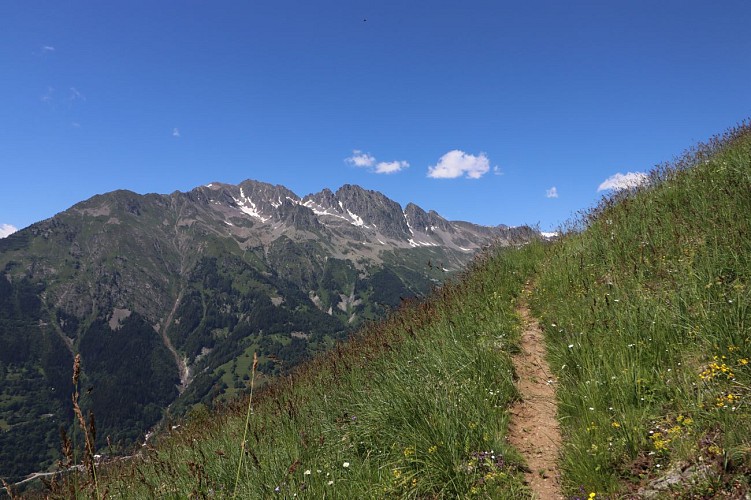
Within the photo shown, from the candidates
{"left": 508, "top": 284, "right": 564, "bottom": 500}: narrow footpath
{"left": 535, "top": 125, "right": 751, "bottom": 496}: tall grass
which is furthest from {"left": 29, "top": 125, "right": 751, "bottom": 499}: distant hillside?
{"left": 508, "top": 284, "right": 564, "bottom": 500}: narrow footpath

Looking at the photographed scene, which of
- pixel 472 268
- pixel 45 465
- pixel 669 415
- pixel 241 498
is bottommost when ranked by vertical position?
pixel 45 465

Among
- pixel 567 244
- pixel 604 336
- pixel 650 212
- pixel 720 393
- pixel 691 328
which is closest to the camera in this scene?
pixel 720 393

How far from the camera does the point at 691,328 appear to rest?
496cm

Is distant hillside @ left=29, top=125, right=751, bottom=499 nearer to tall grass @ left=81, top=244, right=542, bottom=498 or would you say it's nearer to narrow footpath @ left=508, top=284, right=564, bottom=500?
tall grass @ left=81, top=244, right=542, bottom=498

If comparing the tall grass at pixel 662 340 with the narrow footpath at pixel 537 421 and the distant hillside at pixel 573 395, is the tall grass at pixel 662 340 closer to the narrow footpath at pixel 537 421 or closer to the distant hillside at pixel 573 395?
the distant hillside at pixel 573 395

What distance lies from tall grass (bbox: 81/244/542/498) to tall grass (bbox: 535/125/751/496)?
35.0 inches

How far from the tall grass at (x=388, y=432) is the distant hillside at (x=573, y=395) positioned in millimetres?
26

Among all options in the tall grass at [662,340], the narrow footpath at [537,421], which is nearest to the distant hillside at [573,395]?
the tall grass at [662,340]

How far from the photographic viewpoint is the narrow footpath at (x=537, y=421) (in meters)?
4.39

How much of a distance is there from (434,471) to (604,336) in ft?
10.3

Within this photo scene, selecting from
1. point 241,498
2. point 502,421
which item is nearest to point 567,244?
point 502,421

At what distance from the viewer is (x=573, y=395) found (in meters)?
5.02

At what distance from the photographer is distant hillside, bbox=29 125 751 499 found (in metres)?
3.87

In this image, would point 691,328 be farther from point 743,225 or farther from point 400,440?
point 400,440
